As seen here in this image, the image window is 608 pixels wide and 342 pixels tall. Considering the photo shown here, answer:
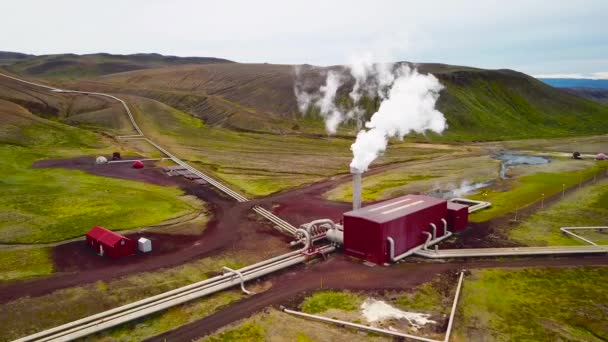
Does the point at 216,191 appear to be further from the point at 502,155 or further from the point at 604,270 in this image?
the point at 502,155

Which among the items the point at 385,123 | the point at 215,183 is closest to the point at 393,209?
the point at 385,123

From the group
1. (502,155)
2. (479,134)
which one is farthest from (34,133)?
(479,134)

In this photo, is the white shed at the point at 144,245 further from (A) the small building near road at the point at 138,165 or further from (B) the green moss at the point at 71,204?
(A) the small building near road at the point at 138,165

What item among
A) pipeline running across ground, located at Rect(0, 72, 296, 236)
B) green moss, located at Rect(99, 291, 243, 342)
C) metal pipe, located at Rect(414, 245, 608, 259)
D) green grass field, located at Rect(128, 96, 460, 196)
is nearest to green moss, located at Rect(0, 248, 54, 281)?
green moss, located at Rect(99, 291, 243, 342)

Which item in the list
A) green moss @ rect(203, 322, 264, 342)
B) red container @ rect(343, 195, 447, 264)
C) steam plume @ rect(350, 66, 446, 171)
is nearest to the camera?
green moss @ rect(203, 322, 264, 342)

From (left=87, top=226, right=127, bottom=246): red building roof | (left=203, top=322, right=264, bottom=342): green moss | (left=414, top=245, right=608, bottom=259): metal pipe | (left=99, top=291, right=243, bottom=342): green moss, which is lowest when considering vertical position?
(left=203, top=322, right=264, bottom=342): green moss

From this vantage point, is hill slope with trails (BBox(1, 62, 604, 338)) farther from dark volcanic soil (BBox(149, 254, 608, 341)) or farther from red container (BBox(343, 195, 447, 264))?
red container (BBox(343, 195, 447, 264))
